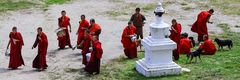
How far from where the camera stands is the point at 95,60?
16.8 meters

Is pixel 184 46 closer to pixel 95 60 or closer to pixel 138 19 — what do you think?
pixel 138 19

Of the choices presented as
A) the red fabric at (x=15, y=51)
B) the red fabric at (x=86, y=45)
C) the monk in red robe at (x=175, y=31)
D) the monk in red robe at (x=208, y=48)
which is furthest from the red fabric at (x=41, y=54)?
the monk in red robe at (x=208, y=48)

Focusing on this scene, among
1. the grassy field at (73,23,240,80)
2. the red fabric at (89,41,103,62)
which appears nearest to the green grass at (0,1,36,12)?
the grassy field at (73,23,240,80)

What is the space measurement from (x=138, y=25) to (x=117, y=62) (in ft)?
10.6

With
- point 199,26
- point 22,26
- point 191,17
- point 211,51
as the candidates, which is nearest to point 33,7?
point 22,26

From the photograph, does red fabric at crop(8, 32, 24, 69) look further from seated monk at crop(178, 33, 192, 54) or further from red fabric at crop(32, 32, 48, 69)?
seated monk at crop(178, 33, 192, 54)

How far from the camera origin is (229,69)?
1689 centimetres

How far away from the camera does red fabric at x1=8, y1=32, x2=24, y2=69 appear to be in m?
17.8

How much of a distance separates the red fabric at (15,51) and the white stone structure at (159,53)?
3827 mm

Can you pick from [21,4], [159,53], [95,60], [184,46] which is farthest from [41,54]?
[21,4]

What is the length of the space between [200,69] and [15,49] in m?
5.35

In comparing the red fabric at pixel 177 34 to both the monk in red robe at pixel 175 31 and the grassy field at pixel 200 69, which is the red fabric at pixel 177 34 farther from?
the grassy field at pixel 200 69

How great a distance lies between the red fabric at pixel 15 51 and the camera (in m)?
17.8

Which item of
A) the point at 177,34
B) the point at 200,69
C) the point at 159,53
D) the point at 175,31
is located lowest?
the point at 200,69
